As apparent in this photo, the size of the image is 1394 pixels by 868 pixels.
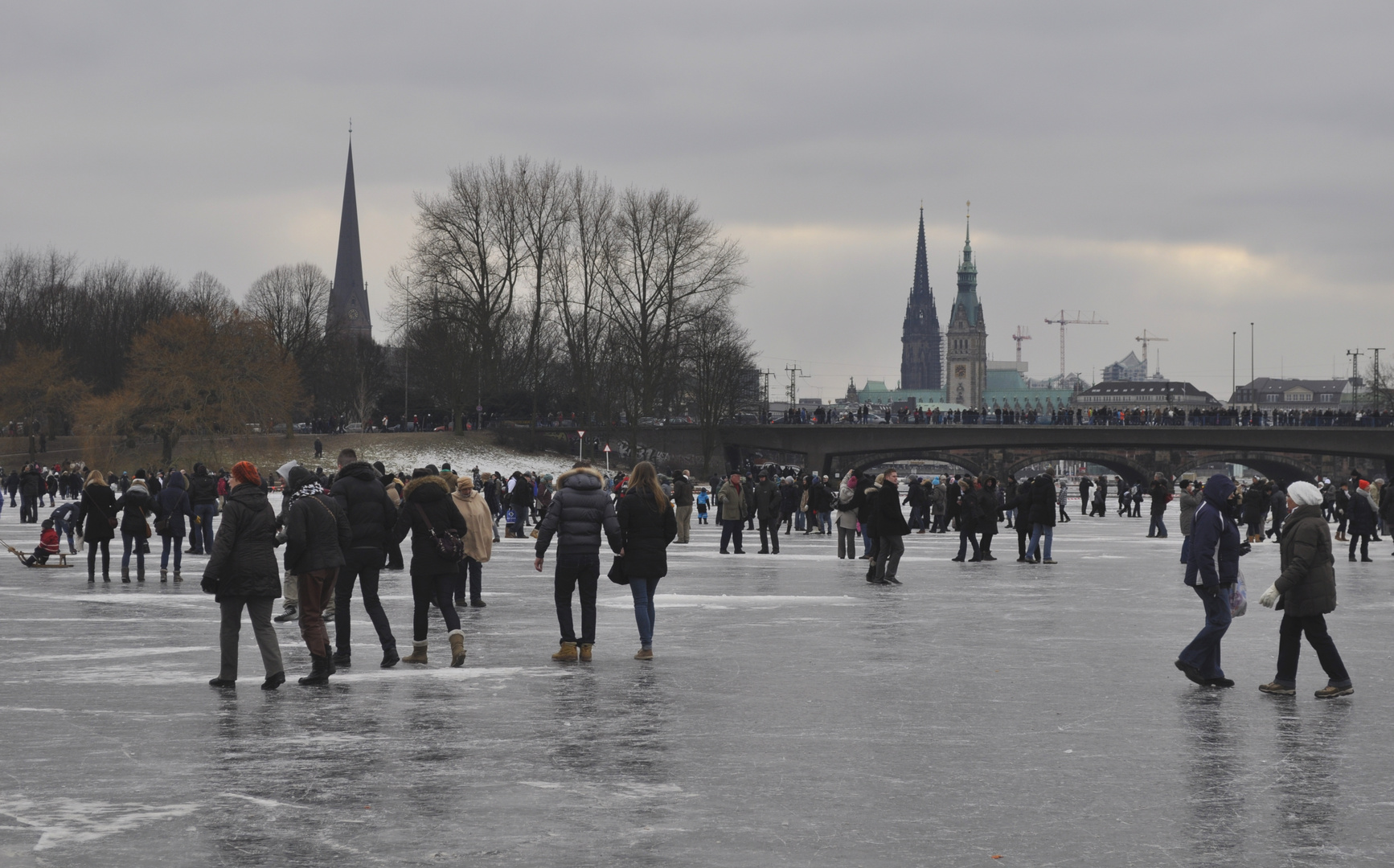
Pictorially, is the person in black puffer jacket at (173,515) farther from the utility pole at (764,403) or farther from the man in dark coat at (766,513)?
the utility pole at (764,403)

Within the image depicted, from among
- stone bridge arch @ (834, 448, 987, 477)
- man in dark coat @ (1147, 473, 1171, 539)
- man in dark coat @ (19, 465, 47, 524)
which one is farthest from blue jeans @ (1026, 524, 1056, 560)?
stone bridge arch @ (834, 448, 987, 477)

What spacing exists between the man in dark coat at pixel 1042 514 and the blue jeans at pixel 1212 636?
13.5 meters

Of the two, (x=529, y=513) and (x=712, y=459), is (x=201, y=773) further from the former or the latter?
(x=712, y=459)

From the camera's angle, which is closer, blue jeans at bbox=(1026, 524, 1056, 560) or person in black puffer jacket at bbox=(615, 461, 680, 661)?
person in black puffer jacket at bbox=(615, 461, 680, 661)

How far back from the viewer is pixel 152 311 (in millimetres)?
88500

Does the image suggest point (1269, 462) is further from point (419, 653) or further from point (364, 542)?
point (364, 542)

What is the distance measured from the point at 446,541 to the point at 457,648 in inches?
32.0

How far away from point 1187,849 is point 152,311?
293 feet

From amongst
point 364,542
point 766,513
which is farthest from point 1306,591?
point 766,513

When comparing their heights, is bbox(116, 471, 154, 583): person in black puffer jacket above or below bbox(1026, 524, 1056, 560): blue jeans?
above

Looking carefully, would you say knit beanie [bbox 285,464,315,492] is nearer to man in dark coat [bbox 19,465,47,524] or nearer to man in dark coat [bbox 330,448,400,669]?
man in dark coat [bbox 330,448,400,669]

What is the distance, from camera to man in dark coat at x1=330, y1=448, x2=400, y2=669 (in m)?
11.3

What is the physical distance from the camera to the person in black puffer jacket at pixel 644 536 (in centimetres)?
1178

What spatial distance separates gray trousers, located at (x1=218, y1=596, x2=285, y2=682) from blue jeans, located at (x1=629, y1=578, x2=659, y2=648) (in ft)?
9.04
